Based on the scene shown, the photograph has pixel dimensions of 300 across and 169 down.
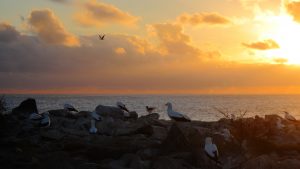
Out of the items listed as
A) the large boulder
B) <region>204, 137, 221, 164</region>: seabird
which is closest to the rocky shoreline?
<region>204, 137, 221, 164</region>: seabird

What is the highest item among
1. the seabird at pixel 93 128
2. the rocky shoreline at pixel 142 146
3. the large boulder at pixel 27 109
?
the large boulder at pixel 27 109

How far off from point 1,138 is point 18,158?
5051 millimetres

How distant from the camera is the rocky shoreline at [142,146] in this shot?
19562 millimetres

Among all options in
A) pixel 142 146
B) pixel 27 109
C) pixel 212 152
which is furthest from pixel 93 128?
pixel 27 109

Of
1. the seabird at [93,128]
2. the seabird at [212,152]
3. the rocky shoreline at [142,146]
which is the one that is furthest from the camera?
the seabird at [93,128]

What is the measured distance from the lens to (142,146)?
900 inches

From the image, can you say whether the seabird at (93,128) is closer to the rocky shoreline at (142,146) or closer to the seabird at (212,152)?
the rocky shoreline at (142,146)

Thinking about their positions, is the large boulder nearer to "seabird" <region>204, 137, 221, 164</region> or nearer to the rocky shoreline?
the rocky shoreline

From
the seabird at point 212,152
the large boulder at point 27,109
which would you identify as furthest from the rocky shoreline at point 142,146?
the large boulder at point 27,109

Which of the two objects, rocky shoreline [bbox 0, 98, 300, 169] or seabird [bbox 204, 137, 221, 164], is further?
seabird [bbox 204, 137, 221, 164]

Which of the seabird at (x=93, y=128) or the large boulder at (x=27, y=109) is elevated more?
the large boulder at (x=27, y=109)

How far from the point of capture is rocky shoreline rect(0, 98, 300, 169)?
1956 centimetres

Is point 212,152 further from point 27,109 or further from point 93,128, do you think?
point 27,109

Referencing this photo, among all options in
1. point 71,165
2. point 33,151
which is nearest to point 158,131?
point 33,151
